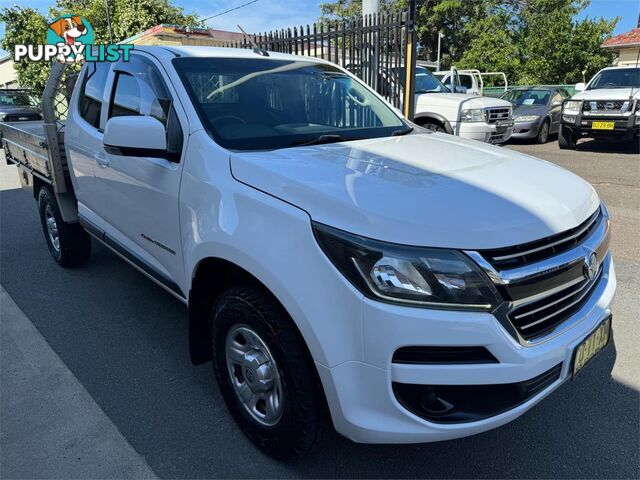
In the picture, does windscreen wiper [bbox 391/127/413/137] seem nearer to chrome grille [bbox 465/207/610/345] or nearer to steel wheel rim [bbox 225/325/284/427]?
chrome grille [bbox 465/207/610/345]

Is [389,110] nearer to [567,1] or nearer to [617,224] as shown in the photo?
[617,224]

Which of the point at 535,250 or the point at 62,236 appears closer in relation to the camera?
the point at 535,250

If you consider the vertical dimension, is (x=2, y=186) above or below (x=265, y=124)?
Answer: below

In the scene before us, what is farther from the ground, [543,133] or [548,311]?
[548,311]

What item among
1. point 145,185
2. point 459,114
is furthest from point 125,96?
point 459,114

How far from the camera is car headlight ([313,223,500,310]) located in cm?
168

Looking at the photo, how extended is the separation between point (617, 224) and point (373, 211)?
A: 5105 millimetres

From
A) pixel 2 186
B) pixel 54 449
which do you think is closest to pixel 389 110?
pixel 54 449

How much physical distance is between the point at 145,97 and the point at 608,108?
10.8 m

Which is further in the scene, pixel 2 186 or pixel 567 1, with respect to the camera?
pixel 567 1

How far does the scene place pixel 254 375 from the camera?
220cm

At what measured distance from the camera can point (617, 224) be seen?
5.73 metres

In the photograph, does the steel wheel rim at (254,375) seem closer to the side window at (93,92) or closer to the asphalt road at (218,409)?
the asphalt road at (218,409)

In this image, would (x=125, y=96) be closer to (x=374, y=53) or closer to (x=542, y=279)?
(x=542, y=279)
